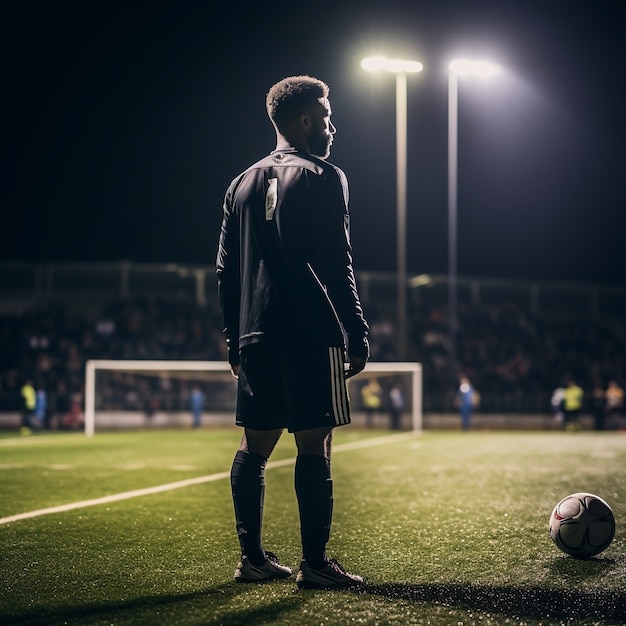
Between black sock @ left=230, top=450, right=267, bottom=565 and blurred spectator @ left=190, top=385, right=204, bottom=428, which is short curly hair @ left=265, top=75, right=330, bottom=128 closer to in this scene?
black sock @ left=230, top=450, right=267, bottom=565

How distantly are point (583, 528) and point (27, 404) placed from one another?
18.7m

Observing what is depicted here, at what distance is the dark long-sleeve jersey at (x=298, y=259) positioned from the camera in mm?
3131

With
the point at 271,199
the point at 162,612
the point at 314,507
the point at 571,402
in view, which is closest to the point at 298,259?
the point at 271,199

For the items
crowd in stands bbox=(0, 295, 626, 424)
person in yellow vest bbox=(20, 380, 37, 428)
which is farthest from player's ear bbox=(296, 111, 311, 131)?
crowd in stands bbox=(0, 295, 626, 424)

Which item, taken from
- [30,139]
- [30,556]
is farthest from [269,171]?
[30,139]

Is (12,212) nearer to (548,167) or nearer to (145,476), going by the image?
(548,167)

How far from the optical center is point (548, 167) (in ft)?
99.0

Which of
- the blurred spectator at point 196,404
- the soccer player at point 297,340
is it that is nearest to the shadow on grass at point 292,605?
the soccer player at point 297,340

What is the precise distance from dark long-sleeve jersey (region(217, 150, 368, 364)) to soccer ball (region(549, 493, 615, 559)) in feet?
4.36

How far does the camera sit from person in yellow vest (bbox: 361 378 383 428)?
72.6ft

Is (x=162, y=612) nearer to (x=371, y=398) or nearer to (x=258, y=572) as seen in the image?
(x=258, y=572)

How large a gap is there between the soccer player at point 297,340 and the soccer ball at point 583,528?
1.11m

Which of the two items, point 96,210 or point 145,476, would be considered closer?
point 145,476

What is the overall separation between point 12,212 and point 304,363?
84.0 feet
